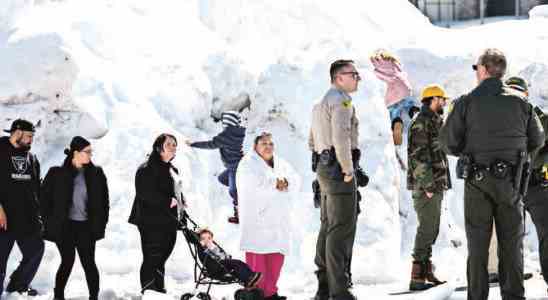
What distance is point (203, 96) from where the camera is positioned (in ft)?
39.3

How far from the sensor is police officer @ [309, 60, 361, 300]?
307 inches

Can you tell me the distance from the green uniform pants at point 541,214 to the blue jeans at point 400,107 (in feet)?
14.3

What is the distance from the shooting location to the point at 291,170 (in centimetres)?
1138

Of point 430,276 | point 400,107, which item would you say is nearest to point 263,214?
point 430,276

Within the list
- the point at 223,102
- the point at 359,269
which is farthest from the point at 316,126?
the point at 223,102

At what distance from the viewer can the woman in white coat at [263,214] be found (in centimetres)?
879

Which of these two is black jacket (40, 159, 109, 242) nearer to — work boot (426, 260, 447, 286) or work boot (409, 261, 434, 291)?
work boot (409, 261, 434, 291)

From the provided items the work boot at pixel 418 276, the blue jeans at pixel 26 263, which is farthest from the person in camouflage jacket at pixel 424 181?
the blue jeans at pixel 26 263

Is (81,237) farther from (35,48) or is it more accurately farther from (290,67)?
(290,67)

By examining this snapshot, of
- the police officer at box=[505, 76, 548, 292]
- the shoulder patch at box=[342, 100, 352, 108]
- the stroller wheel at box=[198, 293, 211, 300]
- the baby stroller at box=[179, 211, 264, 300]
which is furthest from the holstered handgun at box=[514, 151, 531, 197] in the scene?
the stroller wheel at box=[198, 293, 211, 300]

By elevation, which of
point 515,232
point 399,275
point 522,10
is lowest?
point 399,275

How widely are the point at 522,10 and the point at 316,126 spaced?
604 inches

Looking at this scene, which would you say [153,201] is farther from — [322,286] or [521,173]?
[521,173]

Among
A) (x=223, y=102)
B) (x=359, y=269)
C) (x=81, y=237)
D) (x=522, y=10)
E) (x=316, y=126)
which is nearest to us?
(x=316, y=126)
